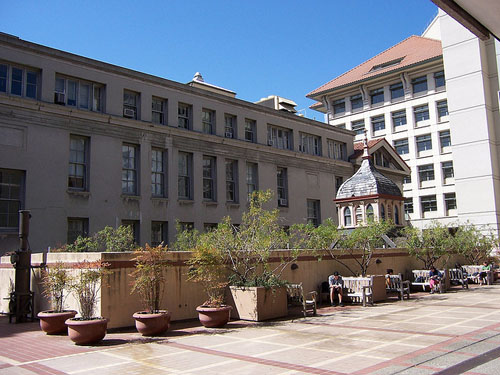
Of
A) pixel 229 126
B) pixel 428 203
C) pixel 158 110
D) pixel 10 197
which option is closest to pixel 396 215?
pixel 229 126

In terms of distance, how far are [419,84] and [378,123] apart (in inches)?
284

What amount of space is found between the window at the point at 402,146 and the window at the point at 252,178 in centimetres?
3361

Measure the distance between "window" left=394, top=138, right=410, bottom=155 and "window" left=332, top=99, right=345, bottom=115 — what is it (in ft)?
30.9

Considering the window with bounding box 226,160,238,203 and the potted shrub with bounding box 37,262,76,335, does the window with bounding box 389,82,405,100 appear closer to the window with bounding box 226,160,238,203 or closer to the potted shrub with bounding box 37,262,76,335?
the window with bounding box 226,160,238,203

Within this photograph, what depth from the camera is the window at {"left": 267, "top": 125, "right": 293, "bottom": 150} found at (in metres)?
36.1

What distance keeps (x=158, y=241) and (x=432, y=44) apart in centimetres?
4870

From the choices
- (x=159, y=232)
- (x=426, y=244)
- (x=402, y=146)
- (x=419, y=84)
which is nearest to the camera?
(x=426, y=244)

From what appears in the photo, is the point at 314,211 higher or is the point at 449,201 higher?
the point at 449,201

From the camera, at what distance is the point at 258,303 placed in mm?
14648

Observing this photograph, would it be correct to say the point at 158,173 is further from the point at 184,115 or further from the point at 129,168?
the point at 184,115

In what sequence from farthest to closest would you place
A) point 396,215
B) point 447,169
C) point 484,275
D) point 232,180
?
point 447,169 → point 232,180 → point 396,215 → point 484,275

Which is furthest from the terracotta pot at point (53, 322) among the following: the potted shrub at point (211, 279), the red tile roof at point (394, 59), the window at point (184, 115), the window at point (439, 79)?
the window at point (439, 79)

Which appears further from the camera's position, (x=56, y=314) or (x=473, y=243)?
(x=473, y=243)

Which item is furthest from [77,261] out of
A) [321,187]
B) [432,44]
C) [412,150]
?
[432,44]
